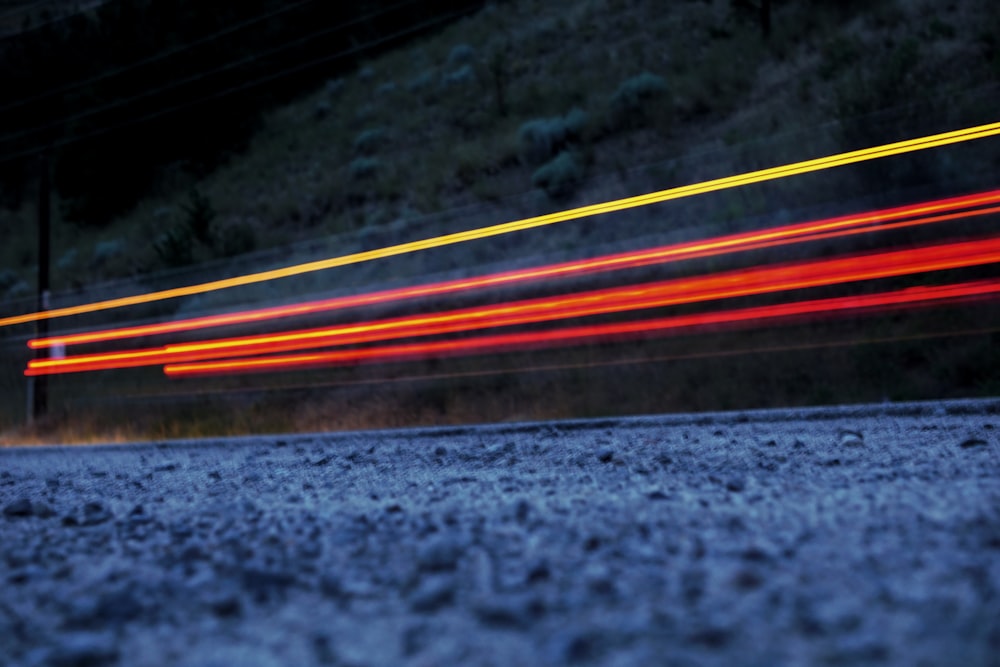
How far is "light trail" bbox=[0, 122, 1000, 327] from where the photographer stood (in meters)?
12.6

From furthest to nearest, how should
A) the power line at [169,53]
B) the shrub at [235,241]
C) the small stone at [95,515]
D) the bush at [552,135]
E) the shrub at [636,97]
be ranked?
the power line at [169,53] < the shrub at [235,241] < the shrub at [636,97] < the bush at [552,135] < the small stone at [95,515]

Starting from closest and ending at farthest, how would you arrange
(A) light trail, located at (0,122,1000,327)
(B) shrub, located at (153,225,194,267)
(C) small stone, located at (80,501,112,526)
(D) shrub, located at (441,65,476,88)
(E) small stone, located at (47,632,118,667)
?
(E) small stone, located at (47,632,118,667) < (C) small stone, located at (80,501,112,526) < (A) light trail, located at (0,122,1000,327) < (B) shrub, located at (153,225,194,267) < (D) shrub, located at (441,65,476,88)

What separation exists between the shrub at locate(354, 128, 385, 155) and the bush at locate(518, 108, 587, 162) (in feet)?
30.8

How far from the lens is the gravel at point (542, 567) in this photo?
211cm

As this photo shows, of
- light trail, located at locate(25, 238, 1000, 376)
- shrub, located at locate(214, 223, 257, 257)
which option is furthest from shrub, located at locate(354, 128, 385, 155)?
light trail, located at locate(25, 238, 1000, 376)

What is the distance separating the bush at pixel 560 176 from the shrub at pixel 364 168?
29.1 ft

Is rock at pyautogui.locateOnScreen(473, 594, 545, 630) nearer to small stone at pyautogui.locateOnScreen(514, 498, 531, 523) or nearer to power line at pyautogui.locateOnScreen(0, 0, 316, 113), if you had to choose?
small stone at pyautogui.locateOnScreen(514, 498, 531, 523)

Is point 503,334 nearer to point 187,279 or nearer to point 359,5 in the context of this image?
point 187,279

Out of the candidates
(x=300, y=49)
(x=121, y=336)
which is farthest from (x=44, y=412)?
(x=300, y=49)

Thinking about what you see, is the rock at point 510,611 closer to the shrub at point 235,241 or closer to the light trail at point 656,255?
the light trail at point 656,255

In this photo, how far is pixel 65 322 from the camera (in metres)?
19.9

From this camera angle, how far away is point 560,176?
21.6 metres

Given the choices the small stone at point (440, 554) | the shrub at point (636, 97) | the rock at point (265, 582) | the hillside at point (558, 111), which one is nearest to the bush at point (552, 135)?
the hillside at point (558, 111)

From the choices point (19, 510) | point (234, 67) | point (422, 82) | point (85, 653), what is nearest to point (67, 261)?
point (234, 67)
